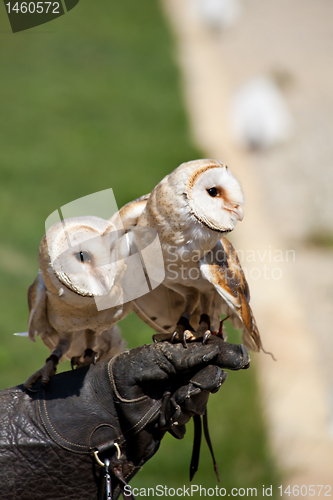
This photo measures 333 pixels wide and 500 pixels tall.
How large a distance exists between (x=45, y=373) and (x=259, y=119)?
822 centimetres

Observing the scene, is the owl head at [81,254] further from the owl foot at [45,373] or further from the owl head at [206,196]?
the owl foot at [45,373]

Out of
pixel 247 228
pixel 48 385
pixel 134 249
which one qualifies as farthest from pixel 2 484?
pixel 247 228

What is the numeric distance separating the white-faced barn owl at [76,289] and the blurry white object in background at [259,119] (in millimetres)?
7760

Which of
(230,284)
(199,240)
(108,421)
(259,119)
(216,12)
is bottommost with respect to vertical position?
(108,421)

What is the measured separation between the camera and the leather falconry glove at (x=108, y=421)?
207 cm

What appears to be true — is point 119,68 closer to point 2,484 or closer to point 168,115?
point 168,115

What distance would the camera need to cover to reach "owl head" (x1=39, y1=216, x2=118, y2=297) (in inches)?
79.5

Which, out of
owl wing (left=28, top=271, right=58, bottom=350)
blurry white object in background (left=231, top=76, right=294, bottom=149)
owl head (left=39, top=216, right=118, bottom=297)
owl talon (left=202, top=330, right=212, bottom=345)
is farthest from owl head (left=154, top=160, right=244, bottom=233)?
blurry white object in background (left=231, top=76, right=294, bottom=149)

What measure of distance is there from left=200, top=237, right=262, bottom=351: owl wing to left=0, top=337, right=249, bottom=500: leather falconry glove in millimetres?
242

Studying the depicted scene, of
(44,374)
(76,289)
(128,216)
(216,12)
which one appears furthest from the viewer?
(216,12)

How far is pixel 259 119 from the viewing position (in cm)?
967

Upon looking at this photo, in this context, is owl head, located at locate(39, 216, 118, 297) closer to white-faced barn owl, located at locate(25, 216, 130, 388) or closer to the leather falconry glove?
white-faced barn owl, located at locate(25, 216, 130, 388)

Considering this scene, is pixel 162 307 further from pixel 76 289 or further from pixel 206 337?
pixel 76 289

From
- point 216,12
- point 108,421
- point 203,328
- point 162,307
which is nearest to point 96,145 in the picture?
point 216,12
